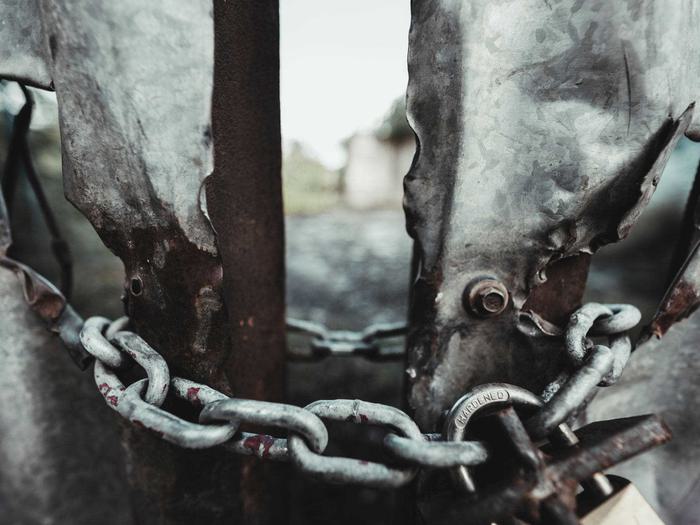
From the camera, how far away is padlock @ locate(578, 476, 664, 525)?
1.50 ft

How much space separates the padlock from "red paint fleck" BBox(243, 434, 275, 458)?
376 mm

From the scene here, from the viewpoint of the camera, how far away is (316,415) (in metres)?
0.44

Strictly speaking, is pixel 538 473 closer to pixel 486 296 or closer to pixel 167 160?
pixel 486 296

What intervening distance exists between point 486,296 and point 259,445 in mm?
338

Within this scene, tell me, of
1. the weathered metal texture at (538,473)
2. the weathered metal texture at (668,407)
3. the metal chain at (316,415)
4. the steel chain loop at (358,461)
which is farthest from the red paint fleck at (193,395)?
the weathered metal texture at (668,407)

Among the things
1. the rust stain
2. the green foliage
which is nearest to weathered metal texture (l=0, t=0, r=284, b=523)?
the rust stain

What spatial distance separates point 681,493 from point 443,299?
2.39ft

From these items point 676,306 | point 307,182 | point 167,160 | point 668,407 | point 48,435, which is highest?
point 167,160

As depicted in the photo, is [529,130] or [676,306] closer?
[529,130]

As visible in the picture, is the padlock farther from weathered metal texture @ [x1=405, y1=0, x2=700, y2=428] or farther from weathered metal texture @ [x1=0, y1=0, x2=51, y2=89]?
weathered metal texture @ [x1=0, y1=0, x2=51, y2=89]

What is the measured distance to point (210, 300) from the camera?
1.67ft

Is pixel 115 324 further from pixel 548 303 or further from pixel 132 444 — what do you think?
pixel 548 303

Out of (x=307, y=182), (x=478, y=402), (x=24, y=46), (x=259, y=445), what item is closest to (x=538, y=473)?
(x=478, y=402)

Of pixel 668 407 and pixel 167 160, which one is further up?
pixel 167 160
